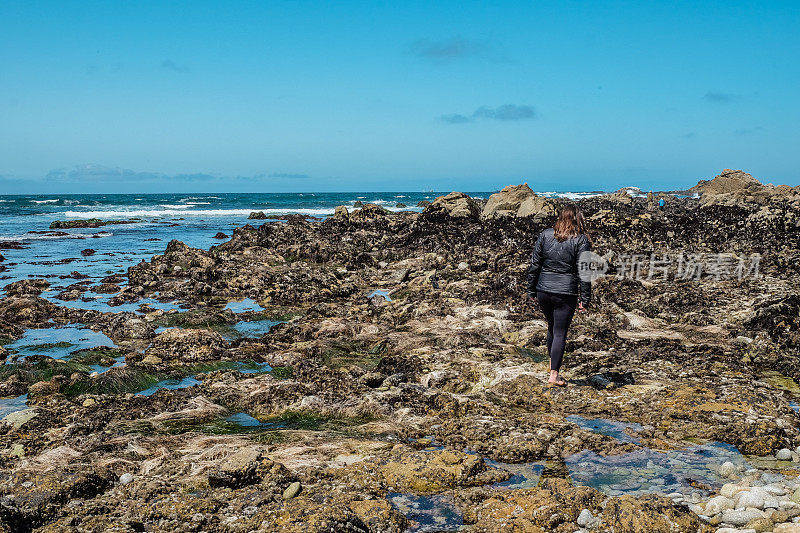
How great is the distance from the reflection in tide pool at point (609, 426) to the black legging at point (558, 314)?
86cm

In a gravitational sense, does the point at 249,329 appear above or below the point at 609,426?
below

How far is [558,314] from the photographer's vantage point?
21.2 ft

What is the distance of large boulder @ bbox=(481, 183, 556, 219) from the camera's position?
27719 mm

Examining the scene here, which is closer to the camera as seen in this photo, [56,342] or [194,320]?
[56,342]

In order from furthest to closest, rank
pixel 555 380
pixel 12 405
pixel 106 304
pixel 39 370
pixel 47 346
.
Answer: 1. pixel 106 304
2. pixel 47 346
3. pixel 39 370
4. pixel 555 380
5. pixel 12 405

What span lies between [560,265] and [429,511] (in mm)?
3392

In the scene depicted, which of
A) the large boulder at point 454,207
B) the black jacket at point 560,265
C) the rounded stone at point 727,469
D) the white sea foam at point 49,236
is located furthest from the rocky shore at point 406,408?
the white sea foam at point 49,236

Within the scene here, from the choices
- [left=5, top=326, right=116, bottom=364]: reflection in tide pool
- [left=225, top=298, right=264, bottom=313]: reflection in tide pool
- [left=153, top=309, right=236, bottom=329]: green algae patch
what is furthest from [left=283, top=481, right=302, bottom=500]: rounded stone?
[left=225, top=298, right=264, bottom=313]: reflection in tide pool

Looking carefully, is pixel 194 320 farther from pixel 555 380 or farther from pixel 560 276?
pixel 560 276

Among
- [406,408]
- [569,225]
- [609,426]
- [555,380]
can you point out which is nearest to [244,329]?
[406,408]

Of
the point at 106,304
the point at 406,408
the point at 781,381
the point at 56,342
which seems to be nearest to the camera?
the point at 406,408

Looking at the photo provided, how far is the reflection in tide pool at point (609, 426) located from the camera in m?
5.30

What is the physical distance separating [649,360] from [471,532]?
190 inches

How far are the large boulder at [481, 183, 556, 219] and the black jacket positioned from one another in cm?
2104
